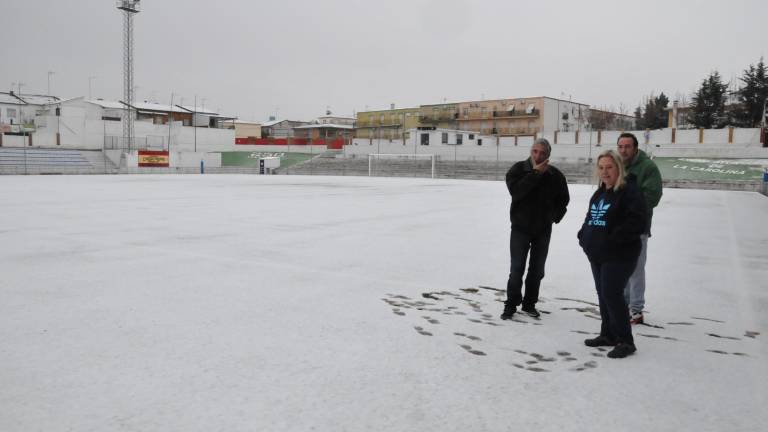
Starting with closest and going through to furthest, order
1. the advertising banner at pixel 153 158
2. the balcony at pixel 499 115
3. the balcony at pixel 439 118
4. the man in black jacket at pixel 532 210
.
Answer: the man in black jacket at pixel 532 210, the advertising banner at pixel 153 158, the balcony at pixel 499 115, the balcony at pixel 439 118

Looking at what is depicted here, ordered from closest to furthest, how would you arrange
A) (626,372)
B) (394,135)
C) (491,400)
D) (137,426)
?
(137,426), (491,400), (626,372), (394,135)

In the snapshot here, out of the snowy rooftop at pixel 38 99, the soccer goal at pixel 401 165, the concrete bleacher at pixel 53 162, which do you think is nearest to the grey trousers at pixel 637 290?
the soccer goal at pixel 401 165

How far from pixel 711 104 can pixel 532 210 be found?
7016 centimetres

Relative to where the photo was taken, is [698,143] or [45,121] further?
[45,121]

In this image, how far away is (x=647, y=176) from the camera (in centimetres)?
503

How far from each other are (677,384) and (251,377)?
2720 millimetres

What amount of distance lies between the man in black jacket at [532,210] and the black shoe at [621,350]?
3.72 feet

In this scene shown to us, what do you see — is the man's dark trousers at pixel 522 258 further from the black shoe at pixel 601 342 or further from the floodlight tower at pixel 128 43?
the floodlight tower at pixel 128 43

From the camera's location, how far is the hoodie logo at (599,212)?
4301 mm

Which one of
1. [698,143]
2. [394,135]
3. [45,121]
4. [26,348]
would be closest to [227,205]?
[26,348]

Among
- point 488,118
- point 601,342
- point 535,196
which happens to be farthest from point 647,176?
point 488,118

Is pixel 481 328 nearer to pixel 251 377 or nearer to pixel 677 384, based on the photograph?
pixel 677 384

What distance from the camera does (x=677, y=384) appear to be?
377 centimetres

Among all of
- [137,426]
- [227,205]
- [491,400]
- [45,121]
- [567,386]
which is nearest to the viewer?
[137,426]
